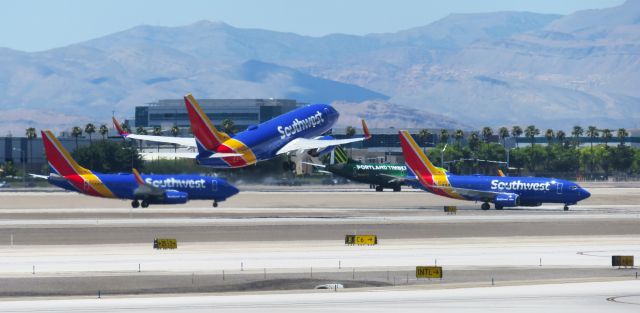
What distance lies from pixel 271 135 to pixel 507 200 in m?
24.0

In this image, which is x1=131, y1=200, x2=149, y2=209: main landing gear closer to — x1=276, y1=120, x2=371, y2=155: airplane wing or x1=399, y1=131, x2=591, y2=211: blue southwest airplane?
x1=276, y1=120, x2=371, y2=155: airplane wing

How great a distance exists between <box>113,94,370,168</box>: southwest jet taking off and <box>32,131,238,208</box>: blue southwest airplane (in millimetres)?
5201

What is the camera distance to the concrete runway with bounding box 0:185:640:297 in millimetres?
58719

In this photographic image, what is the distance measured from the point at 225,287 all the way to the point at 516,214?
6486 cm

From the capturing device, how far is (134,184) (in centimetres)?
12988

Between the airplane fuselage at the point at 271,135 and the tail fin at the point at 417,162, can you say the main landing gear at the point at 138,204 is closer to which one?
the airplane fuselage at the point at 271,135

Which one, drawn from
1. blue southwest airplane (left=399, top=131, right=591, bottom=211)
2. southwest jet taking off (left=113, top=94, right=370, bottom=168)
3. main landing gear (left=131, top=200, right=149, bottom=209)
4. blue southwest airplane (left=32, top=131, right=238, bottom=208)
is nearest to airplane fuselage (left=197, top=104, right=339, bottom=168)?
southwest jet taking off (left=113, top=94, right=370, bottom=168)

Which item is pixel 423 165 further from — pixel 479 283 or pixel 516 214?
pixel 479 283

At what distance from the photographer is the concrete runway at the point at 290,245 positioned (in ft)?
193

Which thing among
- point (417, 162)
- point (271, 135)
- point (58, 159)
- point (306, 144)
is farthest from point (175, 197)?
point (417, 162)

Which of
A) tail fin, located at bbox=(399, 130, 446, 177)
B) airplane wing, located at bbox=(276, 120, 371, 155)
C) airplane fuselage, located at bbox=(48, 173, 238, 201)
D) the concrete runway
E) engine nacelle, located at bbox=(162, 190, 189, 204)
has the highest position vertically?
airplane wing, located at bbox=(276, 120, 371, 155)

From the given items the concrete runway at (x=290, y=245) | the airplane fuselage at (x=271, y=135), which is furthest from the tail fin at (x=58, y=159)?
the airplane fuselage at (x=271, y=135)

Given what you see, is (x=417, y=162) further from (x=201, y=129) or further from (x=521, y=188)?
(x=201, y=129)

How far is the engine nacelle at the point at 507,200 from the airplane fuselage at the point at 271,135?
17619 mm
